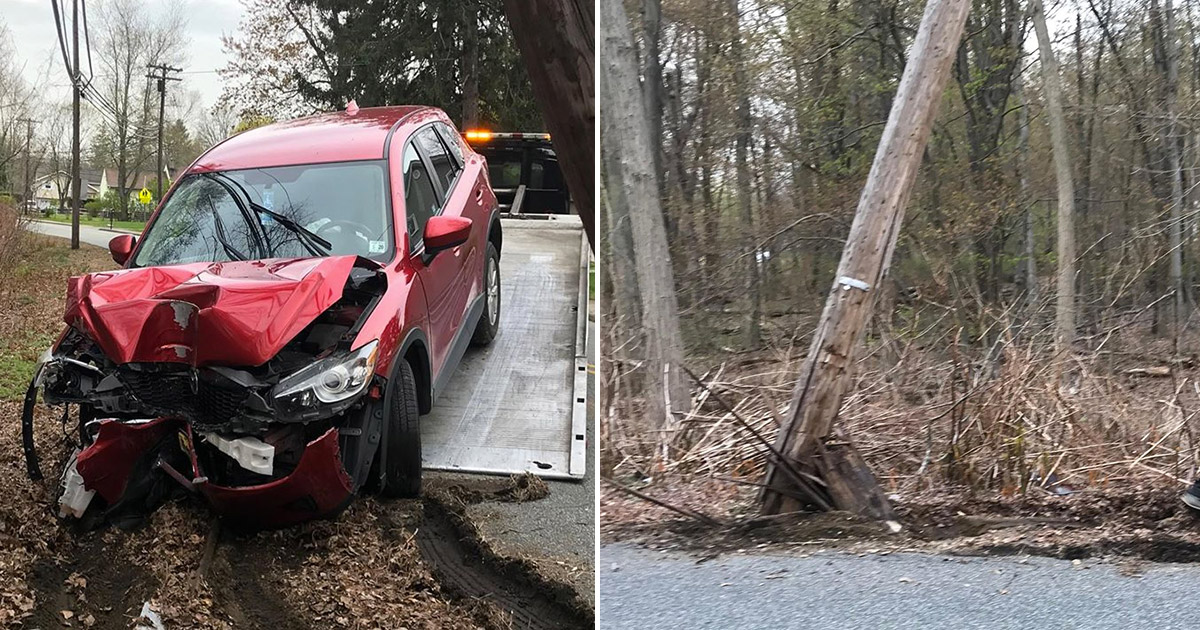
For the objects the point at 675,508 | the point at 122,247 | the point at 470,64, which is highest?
the point at 470,64

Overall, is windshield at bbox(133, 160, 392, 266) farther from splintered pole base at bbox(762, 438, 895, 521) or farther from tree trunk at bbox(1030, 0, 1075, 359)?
tree trunk at bbox(1030, 0, 1075, 359)

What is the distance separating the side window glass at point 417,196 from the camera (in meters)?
4.82

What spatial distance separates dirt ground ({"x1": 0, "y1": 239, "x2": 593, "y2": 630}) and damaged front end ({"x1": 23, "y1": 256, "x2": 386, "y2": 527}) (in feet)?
0.48

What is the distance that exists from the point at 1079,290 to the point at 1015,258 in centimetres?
40

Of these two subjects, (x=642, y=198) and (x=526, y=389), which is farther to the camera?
(x=526, y=389)

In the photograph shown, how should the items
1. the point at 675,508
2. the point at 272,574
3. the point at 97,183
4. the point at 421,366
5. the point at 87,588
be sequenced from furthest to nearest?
the point at 97,183 < the point at 421,366 < the point at 272,574 < the point at 87,588 < the point at 675,508

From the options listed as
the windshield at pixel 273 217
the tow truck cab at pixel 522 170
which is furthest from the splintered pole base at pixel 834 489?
the tow truck cab at pixel 522 170

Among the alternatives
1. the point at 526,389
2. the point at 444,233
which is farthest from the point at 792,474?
the point at 526,389

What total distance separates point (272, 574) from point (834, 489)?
2296 mm

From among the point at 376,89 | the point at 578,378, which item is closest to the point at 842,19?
the point at 578,378

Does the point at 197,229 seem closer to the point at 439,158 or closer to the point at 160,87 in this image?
the point at 439,158

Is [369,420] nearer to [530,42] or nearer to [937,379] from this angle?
[530,42]

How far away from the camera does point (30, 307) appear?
10.4m

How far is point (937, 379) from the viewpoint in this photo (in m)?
4.54
